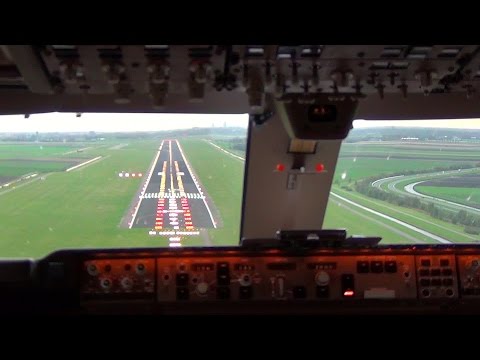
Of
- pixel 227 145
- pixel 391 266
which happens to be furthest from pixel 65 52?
pixel 227 145

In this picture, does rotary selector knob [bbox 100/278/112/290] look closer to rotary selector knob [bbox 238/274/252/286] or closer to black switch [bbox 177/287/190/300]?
black switch [bbox 177/287/190/300]

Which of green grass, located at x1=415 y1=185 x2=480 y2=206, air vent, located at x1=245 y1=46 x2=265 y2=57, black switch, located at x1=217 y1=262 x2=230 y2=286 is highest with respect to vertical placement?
air vent, located at x1=245 y1=46 x2=265 y2=57

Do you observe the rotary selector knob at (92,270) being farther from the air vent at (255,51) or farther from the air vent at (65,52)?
the air vent at (255,51)

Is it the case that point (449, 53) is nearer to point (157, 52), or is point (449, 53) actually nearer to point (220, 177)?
point (157, 52)

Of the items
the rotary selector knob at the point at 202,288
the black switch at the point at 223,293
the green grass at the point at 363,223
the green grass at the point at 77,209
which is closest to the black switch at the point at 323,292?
the black switch at the point at 223,293

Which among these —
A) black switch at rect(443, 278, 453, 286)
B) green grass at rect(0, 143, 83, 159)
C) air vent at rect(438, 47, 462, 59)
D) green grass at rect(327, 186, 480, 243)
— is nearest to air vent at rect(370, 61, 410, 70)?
air vent at rect(438, 47, 462, 59)
